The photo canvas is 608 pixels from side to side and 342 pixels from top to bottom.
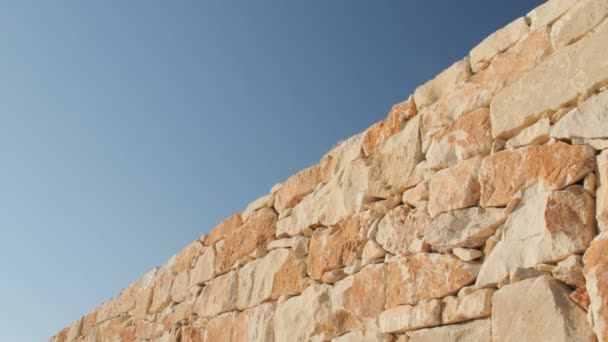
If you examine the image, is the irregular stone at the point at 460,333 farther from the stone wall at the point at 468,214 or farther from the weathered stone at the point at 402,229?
the weathered stone at the point at 402,229

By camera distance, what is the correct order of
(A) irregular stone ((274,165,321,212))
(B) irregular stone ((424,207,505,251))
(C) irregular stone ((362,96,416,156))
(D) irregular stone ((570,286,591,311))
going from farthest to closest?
(A) irregular stone ((274,165,321,212))
(C) irregular stone ((362,96,416,156))
(B) irregular stone ((424,207,505,251))
(D) irregular stone ((570,286,591,311))

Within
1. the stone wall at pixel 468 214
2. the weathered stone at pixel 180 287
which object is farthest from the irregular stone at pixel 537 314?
the weathered stone at pixel 180 287

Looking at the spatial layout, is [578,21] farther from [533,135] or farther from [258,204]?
[258,204]

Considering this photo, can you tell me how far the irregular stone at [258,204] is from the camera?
461 cm

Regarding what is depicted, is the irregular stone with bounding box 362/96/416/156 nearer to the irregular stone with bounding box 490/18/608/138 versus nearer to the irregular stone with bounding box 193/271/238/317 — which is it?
the irregular stone with bounding box 490/18/608/138

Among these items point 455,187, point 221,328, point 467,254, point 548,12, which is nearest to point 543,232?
point 467,254

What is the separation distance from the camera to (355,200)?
3.62m

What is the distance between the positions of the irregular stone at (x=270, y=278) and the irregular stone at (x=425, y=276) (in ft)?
2.95

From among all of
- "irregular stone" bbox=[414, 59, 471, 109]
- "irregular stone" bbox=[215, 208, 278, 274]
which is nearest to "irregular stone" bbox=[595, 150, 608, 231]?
"irregular stone" bbox=[414, 59, 471, 109]

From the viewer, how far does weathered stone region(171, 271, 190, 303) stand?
528 centimetres

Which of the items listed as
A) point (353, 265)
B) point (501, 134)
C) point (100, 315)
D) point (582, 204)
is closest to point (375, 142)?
point (353, 265)

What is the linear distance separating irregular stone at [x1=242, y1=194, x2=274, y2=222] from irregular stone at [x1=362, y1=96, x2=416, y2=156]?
3.63ft

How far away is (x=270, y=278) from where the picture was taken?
4.17 meters

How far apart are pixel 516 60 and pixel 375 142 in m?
1.02
